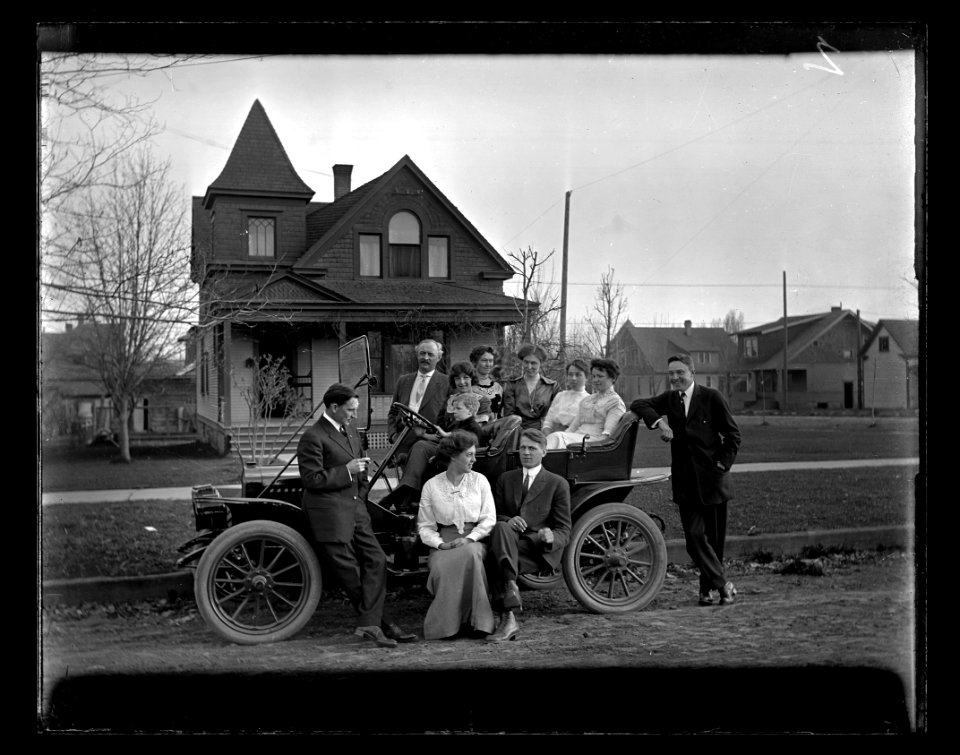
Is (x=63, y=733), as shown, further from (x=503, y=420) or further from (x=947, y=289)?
(x=947, y=289)

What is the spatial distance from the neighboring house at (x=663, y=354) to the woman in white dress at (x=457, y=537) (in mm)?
1315

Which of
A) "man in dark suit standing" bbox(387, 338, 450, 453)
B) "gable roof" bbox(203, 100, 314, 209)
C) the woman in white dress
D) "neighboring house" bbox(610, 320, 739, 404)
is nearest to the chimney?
"gable roof" bbox(203, 100, 314, 209)

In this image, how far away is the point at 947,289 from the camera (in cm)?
457

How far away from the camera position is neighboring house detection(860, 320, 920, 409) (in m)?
5.03

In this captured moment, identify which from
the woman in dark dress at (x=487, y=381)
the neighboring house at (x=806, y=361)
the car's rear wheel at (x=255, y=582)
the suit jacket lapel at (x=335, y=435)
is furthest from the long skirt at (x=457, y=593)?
the neighboring house at (x=806, y=361)

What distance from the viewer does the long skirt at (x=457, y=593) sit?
507cm

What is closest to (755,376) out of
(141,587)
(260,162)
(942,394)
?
(942,394)

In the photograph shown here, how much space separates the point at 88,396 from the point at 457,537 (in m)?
2.34

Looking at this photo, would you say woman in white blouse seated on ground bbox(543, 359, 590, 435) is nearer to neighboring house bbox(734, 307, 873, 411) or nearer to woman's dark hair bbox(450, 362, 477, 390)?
woman's dark hair bbox(450, 362, 477, 390)

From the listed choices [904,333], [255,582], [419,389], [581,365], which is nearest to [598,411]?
[581,365]

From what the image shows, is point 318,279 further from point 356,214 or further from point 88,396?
point 88,396

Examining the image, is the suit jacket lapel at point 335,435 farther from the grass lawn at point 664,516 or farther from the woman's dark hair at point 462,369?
the grass lawn at point 664,516

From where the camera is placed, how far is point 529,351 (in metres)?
5.76

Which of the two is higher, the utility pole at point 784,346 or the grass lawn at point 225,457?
the utility pole at point 784,346
